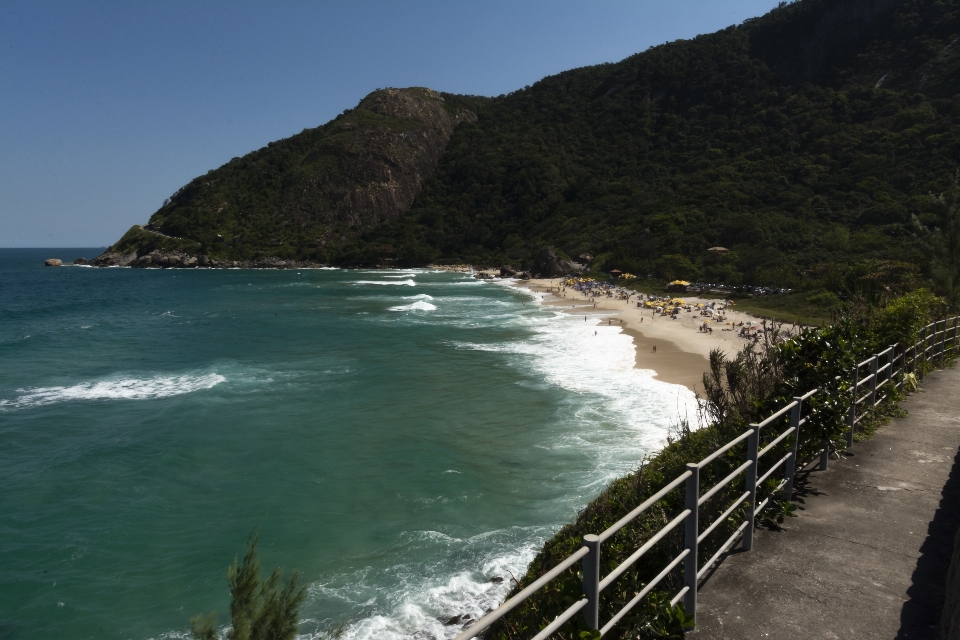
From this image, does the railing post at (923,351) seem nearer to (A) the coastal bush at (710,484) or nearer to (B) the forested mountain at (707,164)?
(A) the coastal bush at (710,484)

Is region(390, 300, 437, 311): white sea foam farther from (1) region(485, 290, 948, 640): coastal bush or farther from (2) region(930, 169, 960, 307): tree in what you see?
(1) region(485, 290, 948, 640): coastal bush

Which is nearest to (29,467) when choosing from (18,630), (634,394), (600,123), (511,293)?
(18,630)

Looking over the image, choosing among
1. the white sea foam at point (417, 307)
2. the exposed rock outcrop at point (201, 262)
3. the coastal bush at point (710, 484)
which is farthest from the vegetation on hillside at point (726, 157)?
the coastal bush at point (710, 484)

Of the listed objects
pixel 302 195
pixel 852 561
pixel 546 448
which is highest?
pixel 302 195

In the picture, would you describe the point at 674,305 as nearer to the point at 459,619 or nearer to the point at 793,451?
the point at 459,619

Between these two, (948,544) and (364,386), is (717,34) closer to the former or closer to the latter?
(364,386)

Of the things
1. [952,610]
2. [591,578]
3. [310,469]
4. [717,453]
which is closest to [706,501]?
[717,453]
